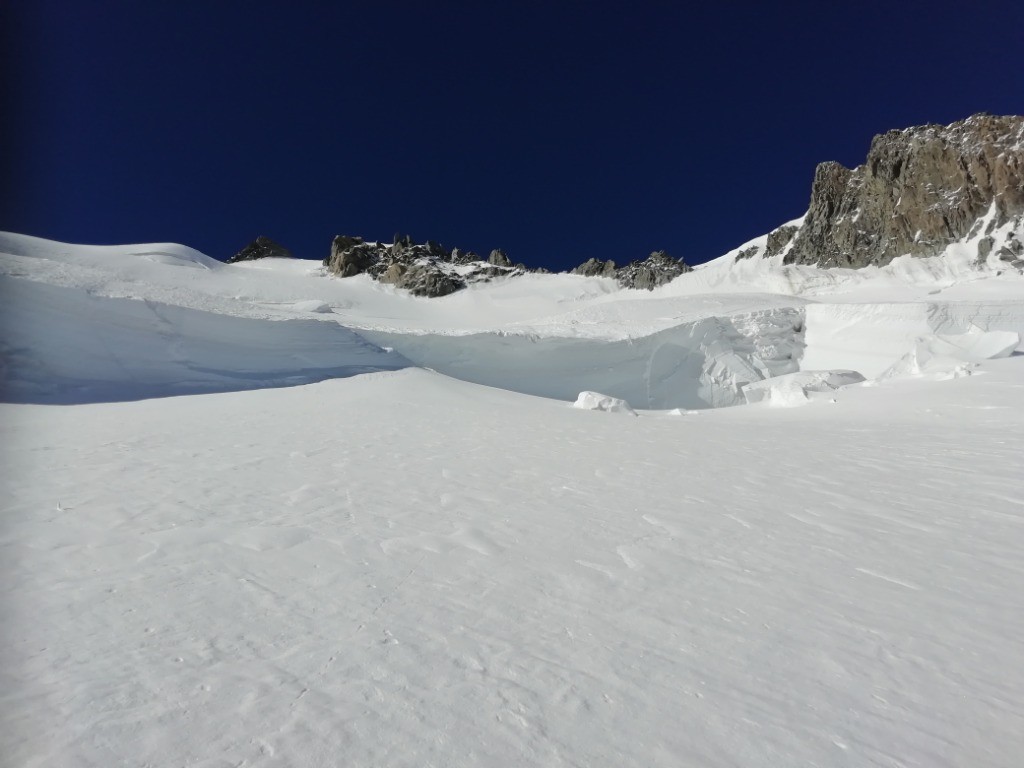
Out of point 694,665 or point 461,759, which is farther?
point 694,665

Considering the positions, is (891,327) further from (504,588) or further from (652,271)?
(652,271)

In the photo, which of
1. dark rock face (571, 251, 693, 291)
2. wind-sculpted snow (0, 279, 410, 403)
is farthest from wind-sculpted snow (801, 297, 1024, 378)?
dark rock face (571, 251, 693, 291)

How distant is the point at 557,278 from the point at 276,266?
115ft

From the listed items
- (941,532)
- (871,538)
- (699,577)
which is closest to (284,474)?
(699,577)

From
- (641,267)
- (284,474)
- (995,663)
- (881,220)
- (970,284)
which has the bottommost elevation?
(284,474)

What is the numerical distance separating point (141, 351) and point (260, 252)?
2522 inches

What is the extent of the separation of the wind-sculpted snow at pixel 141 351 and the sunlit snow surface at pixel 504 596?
310 centimetres

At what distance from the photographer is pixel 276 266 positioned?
63031 millimetres

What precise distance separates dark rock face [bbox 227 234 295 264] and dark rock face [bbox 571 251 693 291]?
39.8 m

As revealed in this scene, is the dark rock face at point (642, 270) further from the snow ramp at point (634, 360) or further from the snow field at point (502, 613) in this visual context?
the snow field at point (502, 613)

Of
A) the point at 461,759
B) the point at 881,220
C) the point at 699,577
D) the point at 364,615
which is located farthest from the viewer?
the point at 881,220

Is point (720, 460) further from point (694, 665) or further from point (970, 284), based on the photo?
point (970, 284)

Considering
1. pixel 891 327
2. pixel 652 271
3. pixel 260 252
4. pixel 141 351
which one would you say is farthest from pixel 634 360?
pixel 260 252

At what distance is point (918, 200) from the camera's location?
37.2 m
